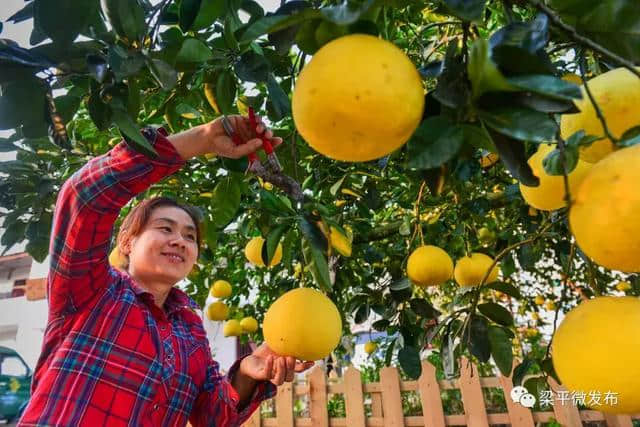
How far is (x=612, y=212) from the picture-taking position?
49cm

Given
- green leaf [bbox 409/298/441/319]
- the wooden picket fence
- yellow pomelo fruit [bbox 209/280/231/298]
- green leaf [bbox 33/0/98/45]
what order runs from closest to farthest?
green leaf [bbox 33/0/98/45] → green leaf [bbox 409/298/441/319] → yellow pomelo fruit [bbox 209/280/231/298] → the wooden picket fence

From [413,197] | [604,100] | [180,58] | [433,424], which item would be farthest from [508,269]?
[180,58]

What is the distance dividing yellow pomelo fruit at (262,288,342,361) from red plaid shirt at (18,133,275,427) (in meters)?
0.40

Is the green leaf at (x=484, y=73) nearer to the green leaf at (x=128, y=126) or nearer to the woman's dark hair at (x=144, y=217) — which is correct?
the green leaf at (x=128, y=126)

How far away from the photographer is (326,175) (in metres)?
1.97

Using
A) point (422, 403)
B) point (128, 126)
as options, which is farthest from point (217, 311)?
point (128, 126)

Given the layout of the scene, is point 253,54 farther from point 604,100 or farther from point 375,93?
point 604,100

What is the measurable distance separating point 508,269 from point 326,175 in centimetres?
128

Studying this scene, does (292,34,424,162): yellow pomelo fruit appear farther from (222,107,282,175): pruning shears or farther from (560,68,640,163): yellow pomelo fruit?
(222,107,282,175): pruning shears

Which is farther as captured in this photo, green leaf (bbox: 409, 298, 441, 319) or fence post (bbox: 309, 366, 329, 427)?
fence post (bbox: 309, 366, 329, 427)

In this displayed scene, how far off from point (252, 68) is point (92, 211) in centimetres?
53

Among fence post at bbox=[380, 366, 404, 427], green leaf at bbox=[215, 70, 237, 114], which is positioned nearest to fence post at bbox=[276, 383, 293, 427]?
fence post at bbox=[380, 366, 404, 427]

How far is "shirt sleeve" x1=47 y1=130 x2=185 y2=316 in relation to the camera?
0.98 meters

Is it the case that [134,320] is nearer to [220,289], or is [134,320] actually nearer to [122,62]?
[122,62]
